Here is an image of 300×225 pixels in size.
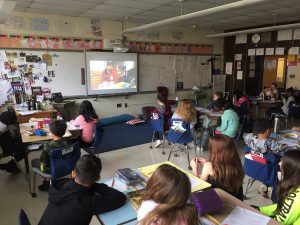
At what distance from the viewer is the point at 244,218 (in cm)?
152

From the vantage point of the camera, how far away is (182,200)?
48.3 inches

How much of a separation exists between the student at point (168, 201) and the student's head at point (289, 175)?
74 cm

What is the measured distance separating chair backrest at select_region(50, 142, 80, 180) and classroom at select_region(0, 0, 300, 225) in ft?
0.05

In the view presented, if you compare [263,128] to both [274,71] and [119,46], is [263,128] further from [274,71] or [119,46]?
[274,71]

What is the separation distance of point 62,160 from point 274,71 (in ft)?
23.6

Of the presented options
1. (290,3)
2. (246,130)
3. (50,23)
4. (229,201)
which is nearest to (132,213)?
(229,201)

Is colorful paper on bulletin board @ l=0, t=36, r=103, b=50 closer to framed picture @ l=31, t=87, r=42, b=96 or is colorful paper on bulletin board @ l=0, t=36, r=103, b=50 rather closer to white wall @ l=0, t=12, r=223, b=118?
white wall @ l=0, t=12, r=223, b=118

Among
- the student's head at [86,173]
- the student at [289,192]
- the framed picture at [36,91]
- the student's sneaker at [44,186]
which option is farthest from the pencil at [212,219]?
the framed picture at [36,91]

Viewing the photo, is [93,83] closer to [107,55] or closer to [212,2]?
[107,55]

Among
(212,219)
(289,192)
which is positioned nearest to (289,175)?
(289,192)

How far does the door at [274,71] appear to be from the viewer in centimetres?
762

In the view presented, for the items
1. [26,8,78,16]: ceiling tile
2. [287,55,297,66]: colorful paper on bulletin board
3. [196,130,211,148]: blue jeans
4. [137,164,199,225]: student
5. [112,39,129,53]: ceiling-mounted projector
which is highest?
[26,8,78,16]: ceiling tile

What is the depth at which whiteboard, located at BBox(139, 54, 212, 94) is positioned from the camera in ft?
25.0

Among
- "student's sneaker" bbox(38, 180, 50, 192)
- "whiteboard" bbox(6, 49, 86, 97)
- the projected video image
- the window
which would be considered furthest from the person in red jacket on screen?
the window
